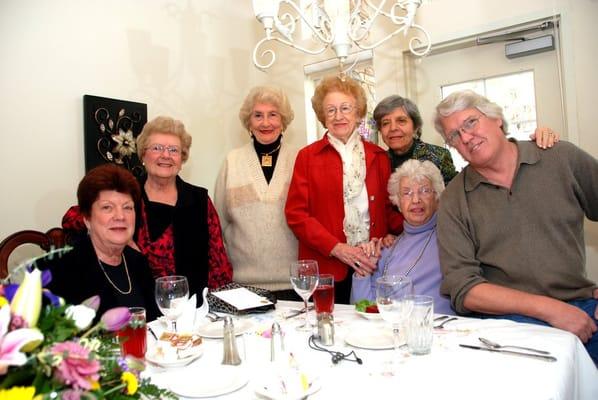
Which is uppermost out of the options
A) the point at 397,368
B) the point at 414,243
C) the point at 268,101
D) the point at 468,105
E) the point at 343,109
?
the point at 268,101

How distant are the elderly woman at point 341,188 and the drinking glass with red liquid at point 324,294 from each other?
77cm

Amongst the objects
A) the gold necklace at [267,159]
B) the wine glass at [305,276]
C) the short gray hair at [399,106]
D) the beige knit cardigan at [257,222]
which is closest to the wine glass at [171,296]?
the wine glass at [305,276]

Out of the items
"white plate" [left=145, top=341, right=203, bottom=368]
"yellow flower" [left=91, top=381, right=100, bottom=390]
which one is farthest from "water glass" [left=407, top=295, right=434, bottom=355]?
"yellow flower" [left=91, top=381, right=100, bottom=390]

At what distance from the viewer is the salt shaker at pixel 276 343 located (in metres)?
1.22

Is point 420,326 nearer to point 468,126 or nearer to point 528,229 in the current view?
point 528,229

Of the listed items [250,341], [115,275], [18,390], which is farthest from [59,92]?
[18,390]

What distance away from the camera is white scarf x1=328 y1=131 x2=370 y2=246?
225 centimetres

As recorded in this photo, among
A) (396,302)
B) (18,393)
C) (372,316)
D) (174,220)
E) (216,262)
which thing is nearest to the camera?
(18,393)

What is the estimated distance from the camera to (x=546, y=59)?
9.49 ft

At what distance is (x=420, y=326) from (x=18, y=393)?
0.91 meters

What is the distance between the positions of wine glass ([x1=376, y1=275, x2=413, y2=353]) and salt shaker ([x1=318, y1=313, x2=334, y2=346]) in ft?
0.56

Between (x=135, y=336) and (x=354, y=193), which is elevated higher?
(x=354, y=193)

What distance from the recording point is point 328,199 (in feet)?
7.45

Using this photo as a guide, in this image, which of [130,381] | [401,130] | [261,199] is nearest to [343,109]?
[401,130]
